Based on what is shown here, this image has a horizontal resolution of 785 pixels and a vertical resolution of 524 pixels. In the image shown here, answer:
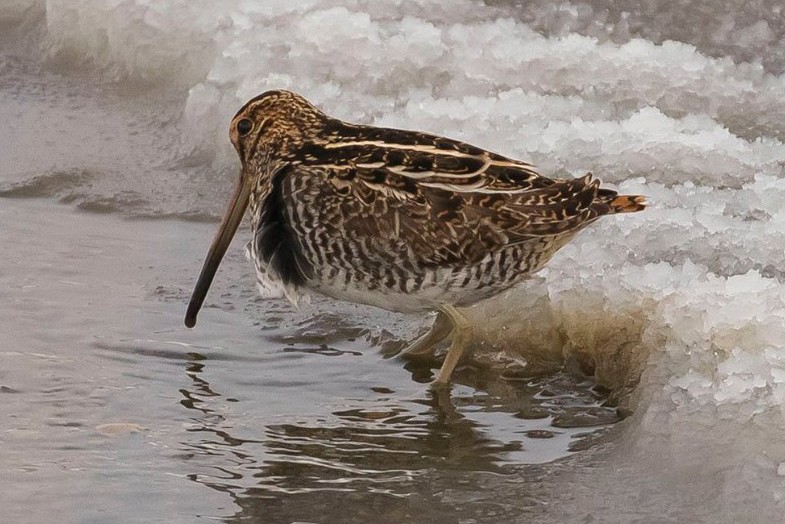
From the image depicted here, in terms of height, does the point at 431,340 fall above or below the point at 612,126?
below

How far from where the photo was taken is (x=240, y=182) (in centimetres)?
505

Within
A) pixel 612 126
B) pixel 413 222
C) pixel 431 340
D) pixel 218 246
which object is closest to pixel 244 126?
pixel 218 246

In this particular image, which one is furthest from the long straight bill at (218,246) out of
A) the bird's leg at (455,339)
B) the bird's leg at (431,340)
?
the bird's leg at (455,339)

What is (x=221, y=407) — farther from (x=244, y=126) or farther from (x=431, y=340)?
(x=244, y=126)

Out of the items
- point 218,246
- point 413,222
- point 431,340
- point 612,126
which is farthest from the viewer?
point 612,126

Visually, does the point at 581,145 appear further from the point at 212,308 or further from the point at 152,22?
the point at 152,22

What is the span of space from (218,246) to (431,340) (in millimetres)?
783

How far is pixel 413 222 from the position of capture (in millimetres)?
4527

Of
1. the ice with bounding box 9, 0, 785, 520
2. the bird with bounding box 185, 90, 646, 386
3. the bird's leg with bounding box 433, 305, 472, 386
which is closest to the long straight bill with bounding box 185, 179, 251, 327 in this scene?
the bird with bounding box 185, 90, 646, 386

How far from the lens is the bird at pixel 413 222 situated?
4492 millimetres

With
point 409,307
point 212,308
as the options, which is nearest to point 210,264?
point 212,308

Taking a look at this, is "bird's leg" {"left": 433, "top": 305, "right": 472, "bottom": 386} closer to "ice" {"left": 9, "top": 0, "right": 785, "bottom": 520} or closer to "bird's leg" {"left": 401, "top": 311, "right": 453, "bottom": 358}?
"bird's leg" {"left": 401, "top": 311, "right": 453, "bottom": 358}

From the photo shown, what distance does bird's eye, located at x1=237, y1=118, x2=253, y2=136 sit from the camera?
5027 millimetres

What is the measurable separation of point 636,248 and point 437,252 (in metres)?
0.77
